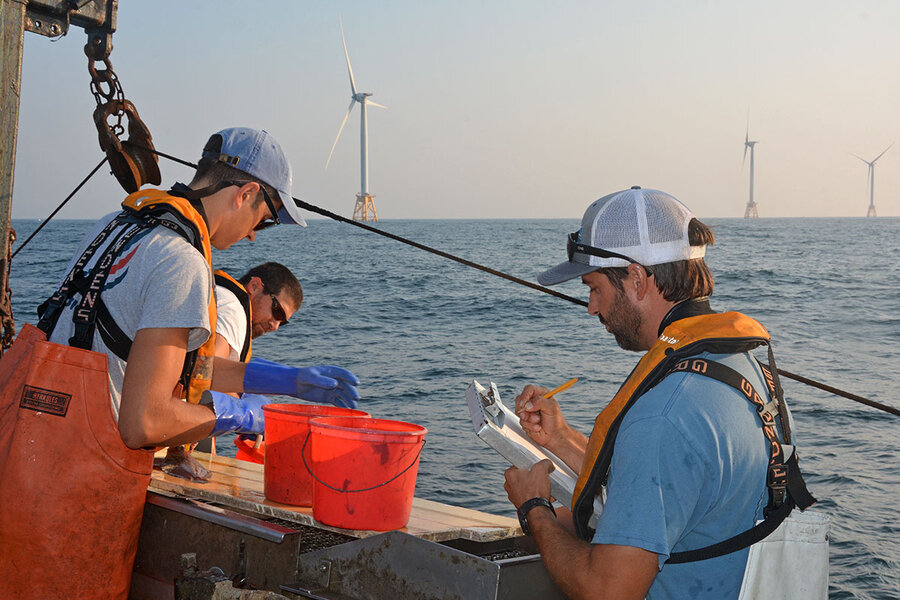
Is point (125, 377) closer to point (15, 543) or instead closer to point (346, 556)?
point (15, 543)

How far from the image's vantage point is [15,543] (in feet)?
9.05

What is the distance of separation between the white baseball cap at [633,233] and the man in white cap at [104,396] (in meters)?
1.23

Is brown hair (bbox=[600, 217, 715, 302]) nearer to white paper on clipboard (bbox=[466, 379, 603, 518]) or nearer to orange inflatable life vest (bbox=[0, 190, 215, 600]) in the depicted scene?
white paper on clipboard (bbox=[466, 379, 603, 518])

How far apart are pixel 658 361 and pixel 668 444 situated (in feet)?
0.97

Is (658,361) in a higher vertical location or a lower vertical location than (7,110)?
lower

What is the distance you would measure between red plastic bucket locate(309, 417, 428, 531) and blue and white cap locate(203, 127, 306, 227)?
863 millimetres

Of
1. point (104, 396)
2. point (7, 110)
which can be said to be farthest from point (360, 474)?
point (7, 110)

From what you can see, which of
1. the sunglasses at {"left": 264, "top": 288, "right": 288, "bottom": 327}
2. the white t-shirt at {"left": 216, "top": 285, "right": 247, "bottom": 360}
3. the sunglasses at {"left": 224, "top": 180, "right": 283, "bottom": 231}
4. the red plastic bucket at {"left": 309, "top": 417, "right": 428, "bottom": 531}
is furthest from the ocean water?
the sunglasses at {"left": 224, "top": 180, "right": 283, "bottom": 231}

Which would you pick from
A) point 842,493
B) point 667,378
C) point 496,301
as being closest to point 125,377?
point 667,378

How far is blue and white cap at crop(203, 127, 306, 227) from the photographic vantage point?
128 inches

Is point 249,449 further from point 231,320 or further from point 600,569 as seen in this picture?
point 600,569

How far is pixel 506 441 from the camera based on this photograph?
293 centimetres

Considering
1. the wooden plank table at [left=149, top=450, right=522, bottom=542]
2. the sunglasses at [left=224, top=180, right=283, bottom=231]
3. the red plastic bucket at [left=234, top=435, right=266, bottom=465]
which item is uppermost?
the sunglasses at [left=224, top=180, right=283, bottom=231]

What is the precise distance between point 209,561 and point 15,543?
0.71m
